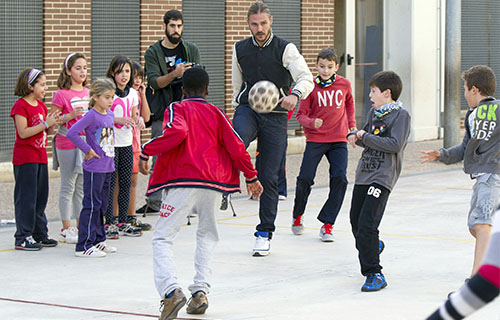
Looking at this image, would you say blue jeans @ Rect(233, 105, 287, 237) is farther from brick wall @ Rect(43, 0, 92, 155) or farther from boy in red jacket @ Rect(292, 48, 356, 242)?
brick wall @ Rect(43, 0, 92, 155)

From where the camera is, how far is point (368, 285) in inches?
270

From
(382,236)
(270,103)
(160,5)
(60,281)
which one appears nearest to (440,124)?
(160,5)

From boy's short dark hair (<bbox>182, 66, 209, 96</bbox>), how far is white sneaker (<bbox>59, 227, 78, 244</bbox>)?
9.87 feet

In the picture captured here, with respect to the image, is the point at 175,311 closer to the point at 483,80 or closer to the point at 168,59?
the point at 483,80

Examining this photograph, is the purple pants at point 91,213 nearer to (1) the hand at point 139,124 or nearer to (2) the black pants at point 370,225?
(1) the hand at point 139,124

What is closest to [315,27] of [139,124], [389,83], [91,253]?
[139,124]

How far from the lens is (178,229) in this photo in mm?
6277

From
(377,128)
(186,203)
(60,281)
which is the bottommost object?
(60,281)

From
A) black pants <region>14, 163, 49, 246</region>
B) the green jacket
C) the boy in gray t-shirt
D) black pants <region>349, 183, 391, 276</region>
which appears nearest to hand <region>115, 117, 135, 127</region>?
black pants <region>14, 163, 49, 246</region>

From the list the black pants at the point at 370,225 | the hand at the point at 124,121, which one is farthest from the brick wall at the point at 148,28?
the black pants at the point at 370,225

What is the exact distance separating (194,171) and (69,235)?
312cm

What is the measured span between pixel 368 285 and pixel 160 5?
9447mm

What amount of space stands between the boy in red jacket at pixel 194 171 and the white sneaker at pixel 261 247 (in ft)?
6.14

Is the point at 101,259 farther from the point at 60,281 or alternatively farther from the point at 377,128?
the point at 377,128
